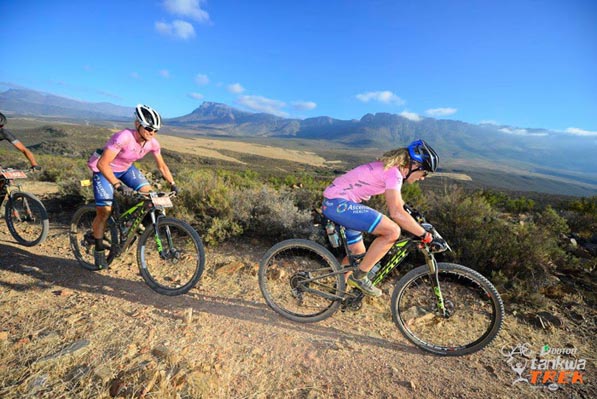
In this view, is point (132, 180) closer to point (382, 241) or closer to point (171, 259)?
point (171, 259)

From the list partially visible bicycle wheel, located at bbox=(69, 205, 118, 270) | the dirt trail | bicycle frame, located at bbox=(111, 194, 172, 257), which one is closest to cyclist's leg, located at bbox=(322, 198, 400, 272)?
the dirt trail

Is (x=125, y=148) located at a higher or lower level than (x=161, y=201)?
higher

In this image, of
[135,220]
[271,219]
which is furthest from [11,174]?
[271,219]

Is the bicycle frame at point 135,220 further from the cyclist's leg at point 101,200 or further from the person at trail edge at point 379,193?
the person at trail edge at point 379,193

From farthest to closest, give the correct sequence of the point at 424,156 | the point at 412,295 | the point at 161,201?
the point at 412,295 → the point at 161,201 → the point at 424,156

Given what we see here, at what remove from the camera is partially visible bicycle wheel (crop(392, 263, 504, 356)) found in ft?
9.97

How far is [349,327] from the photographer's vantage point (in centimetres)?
353

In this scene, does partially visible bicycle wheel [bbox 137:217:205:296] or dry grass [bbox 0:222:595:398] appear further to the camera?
partially visible bicycle wheel [bbox 137:217:205:296]

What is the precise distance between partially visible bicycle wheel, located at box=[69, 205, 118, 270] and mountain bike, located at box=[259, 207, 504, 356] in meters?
2.39

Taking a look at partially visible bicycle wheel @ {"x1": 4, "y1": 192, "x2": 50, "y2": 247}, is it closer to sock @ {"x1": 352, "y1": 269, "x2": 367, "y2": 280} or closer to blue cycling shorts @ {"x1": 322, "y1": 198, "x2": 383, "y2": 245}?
blue cycling shorts @ {"x1": 322, "y1": 198, "x2": 383, "y2": 245}

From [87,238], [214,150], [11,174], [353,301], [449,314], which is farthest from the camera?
[214,150]

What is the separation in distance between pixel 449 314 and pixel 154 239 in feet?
13.7

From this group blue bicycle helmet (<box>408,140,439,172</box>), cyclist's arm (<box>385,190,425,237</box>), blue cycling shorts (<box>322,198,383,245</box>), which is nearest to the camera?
cyclist's arm (<box>385,190,425,237</box>)

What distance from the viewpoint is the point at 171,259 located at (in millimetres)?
3812
